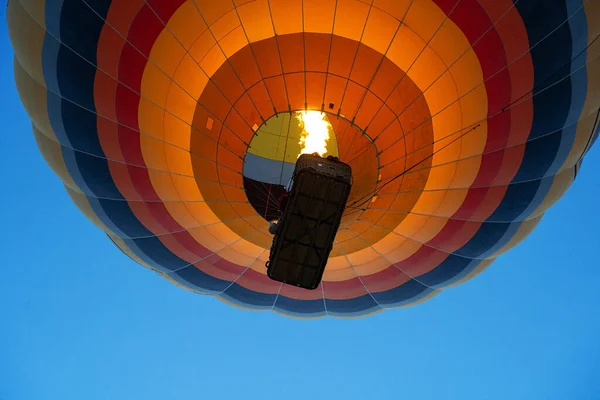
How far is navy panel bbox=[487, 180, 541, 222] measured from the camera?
442 centimetres

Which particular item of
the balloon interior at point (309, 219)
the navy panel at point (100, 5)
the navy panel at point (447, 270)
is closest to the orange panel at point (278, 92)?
the balloon interior at point (309, 219)

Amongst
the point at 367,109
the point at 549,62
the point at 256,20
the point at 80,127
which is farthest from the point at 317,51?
the point at 80,127

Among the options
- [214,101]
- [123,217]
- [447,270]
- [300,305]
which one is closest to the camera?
[214,101]

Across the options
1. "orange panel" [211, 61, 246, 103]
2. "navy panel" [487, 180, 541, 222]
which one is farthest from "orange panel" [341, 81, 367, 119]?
"navy panel" [487, 180, 541, 222]

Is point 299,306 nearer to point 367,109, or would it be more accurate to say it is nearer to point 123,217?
point 123,217

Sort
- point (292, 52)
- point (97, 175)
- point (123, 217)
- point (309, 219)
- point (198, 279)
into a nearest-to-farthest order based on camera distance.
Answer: point (309, 219) < point (292, 52) < point (97, 175) < point (123, 217) < point (198, 279)

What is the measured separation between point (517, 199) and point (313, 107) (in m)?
2.22

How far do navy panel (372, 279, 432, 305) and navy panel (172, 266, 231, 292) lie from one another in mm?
1874

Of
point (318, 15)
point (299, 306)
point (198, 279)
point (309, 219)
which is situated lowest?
point (309, 219)

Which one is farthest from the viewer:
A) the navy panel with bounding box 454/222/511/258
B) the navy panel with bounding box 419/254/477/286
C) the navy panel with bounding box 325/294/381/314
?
the navy panel with bounding box 325/294/381/314

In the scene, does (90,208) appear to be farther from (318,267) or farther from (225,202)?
(318,267)

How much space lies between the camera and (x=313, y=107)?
13.5ft

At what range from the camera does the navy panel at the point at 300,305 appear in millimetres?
5680

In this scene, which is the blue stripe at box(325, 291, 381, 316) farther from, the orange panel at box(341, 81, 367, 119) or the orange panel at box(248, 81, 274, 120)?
the orange panel at box(248, 81, 274, 120)
